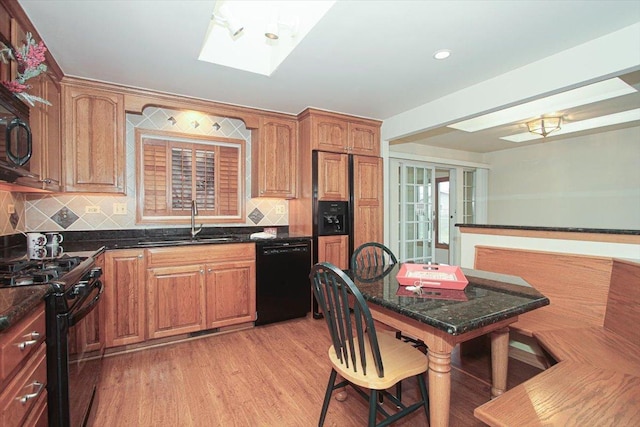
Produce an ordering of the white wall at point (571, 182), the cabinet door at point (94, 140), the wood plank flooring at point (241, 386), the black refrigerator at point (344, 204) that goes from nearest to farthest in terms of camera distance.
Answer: the wood plank flooring at point (241, 386) → the cabinet door at point (94, 140) → the black refrigerator at point (344, 204) → the white wall at point (571, 182)

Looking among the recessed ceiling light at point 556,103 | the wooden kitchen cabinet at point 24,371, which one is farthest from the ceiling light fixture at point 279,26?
the recessed ceiling light at point 556,103

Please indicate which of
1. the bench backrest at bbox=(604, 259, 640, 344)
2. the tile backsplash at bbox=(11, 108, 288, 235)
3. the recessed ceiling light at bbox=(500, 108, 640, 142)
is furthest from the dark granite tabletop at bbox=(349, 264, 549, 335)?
the recessed ceiling light at bbox=(500, 108, 640, 142)

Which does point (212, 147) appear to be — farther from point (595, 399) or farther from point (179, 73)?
point (595, 399)

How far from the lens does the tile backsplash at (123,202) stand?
8.59ft

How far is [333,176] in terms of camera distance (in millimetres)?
3422

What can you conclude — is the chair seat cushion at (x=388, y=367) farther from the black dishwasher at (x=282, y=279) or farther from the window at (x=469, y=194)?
the window at (x=469, y=194)

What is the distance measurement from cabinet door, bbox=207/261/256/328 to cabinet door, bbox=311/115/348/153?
150cm

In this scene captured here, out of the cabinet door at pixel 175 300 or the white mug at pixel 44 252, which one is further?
the cabinet door at pixel 175 300

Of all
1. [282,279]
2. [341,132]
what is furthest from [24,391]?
[341,132]

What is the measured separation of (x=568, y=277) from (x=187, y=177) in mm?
3478

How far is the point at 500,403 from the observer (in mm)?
1043

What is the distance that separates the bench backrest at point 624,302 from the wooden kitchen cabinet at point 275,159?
2.83 metres

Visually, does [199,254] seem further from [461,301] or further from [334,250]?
[461,301]

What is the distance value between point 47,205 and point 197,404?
223 cm
